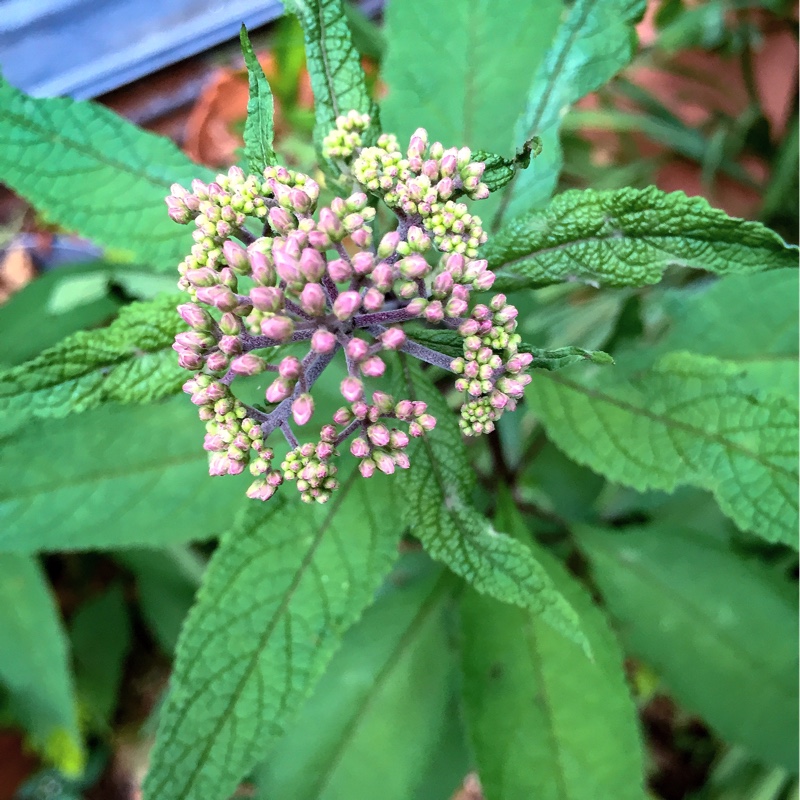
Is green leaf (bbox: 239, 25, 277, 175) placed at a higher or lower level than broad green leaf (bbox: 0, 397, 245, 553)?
higher

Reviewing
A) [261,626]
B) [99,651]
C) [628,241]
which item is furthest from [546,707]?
A: [99,651]

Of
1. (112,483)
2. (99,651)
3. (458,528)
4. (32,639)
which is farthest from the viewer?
(99,651)

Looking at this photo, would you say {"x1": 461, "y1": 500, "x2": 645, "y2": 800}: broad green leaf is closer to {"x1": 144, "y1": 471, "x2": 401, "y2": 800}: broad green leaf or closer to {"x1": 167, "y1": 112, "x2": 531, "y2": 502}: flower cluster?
{"x1": 144, "y1": 471, "x2": 401, "y2": 800}: broad green leaf

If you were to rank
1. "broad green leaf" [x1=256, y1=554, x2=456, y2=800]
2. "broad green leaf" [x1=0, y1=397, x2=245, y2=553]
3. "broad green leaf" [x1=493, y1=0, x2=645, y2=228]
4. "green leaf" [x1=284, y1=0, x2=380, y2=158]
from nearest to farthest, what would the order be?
"green leaf" [x1=284, y1=0, x2=380, y2=158] → "broad green leaf" [x1=493, y1=0, x2=645, y2=228] → "broad green leaf" [x1=0, y1=397, x2=245, y2=553] → "broad green leaf" [x1=256, y1=554, x2=456, y2=800]

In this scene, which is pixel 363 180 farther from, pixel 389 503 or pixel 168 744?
pixel 168 744

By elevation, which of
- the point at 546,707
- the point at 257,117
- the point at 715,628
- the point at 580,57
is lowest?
the point at 546,707

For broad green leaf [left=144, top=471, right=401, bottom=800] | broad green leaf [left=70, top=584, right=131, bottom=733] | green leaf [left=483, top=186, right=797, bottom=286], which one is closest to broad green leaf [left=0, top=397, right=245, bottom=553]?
broad green leaf [left=144, top=471, right=401, bottom=800]

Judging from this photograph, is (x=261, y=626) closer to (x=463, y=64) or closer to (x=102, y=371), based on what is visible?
(x=102, y=371)

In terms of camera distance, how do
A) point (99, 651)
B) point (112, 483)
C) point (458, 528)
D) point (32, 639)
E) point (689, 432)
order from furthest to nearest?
point (99, 651) < point (32, 639) < point (112, 483) < point (689, 432) < point (458, 528)
